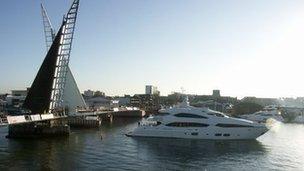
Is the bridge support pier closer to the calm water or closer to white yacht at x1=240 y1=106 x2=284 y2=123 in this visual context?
the calm water

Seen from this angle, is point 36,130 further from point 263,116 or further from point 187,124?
point 263,116

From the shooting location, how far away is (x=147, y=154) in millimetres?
61219

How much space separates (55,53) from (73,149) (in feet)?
118

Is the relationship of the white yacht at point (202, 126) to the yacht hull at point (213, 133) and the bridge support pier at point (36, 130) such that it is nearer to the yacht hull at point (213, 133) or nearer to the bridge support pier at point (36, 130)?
the yacht hull at point (213, 133)

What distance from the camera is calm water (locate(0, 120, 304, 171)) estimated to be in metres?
52.1

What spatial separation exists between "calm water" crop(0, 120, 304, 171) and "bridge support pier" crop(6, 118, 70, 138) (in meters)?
3.20

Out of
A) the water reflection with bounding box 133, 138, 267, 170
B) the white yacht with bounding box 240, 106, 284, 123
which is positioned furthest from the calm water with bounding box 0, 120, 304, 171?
the white yacht with bounding box 240, 106, 284, 123

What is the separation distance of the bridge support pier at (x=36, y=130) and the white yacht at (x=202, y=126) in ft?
56.9

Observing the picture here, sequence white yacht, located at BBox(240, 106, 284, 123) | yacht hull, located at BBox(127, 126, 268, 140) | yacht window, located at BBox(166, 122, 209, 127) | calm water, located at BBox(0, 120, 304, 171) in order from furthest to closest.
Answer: white yacht, located at BBox(240, 106, 284, 123) → yacht window, located at BBox(166, 122, 209, 127) → yacht hull, located at BBox(127, 126, 268, 140) → calm water, located at BBox(0, 120, 304, 171)

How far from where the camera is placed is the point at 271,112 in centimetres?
13850

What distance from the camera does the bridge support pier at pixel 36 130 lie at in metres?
78.6

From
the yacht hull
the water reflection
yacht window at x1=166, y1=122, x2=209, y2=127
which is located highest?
yacht window at x1=166, y1=122, x2=209, y2=127

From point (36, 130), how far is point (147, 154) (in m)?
28.8

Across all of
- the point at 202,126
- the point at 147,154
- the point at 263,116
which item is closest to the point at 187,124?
the point at 202,126
